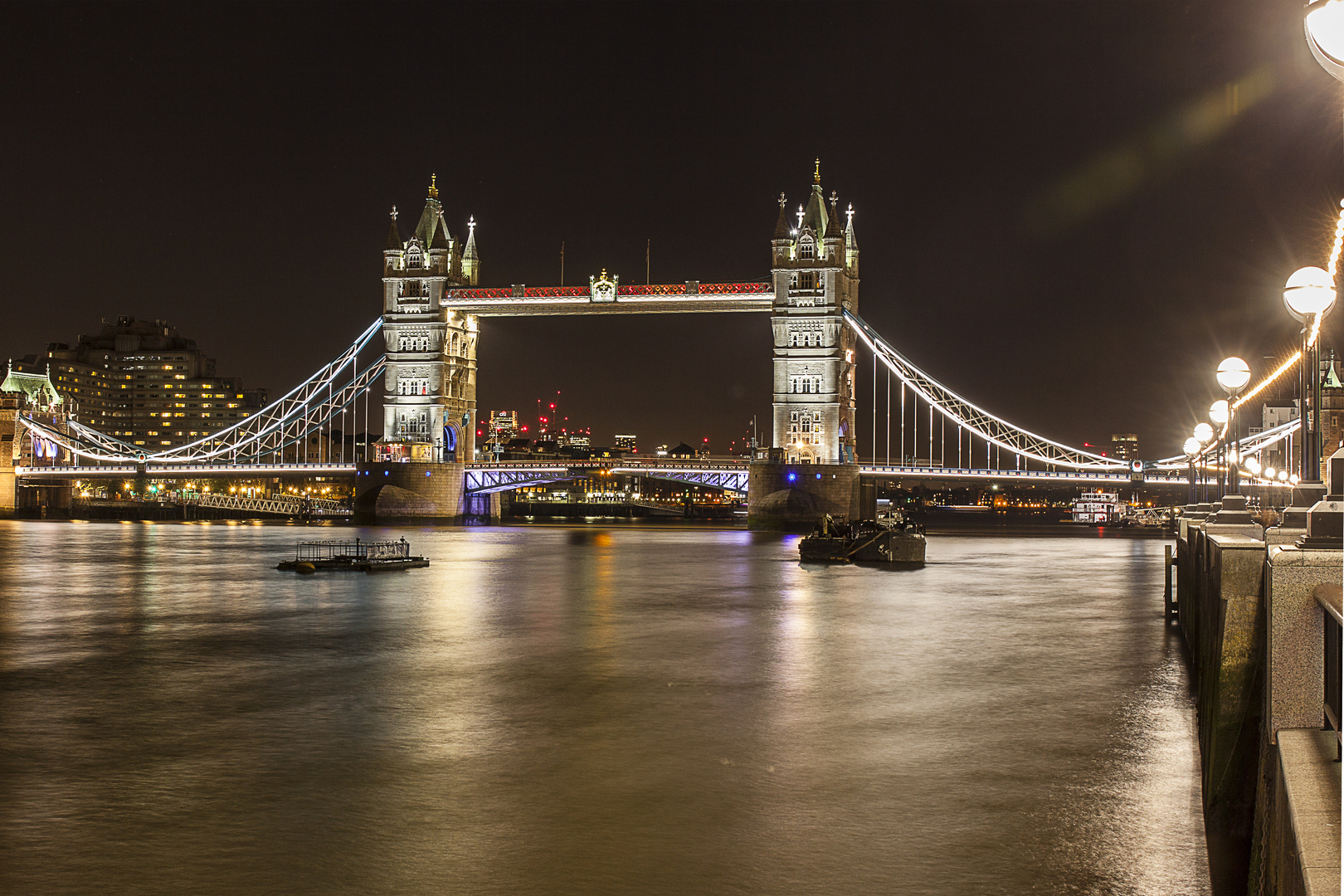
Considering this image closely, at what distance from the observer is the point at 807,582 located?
33.5 m

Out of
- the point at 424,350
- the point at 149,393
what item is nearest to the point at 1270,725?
the point at 424,350

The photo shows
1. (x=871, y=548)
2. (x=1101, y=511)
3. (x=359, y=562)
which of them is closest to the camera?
(x=359, y=562)

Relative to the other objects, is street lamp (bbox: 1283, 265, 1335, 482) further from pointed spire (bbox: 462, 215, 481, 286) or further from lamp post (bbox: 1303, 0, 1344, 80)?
pointed spire (bbox: 462, 215, 481, 286)

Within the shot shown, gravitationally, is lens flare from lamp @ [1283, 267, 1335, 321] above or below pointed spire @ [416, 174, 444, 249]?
below

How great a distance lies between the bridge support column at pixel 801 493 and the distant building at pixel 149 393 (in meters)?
99.8

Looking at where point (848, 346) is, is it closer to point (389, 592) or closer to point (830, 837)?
point (389, 592)

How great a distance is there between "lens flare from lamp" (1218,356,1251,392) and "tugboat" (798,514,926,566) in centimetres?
2718

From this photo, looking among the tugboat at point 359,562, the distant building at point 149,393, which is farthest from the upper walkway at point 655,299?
the distant building at point 149,393

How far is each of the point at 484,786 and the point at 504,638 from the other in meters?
10.4

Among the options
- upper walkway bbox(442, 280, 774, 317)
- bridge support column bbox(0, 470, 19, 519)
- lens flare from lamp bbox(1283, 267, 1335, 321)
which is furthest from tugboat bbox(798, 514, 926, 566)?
bridge support column bbox(0, 470, 19, 519)

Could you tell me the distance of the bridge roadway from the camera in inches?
2539

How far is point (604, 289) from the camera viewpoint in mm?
65312

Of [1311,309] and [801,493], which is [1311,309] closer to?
[1311,309]

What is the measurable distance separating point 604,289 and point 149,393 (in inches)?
4075
